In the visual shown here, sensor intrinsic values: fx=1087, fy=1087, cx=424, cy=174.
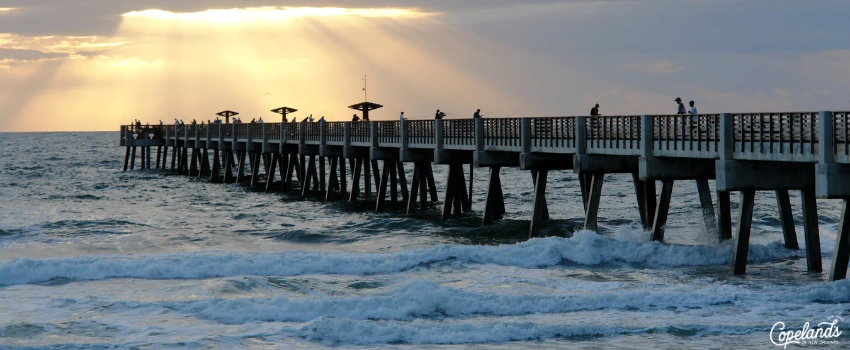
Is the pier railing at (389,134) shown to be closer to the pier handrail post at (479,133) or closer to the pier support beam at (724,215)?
the pier handrail post at (479,133)

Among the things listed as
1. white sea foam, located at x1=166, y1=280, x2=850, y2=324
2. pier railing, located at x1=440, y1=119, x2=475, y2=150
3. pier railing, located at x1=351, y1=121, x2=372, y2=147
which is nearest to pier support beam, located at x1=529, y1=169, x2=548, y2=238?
pier railing, located at x1=440, y1=119, x2=475, y2=150

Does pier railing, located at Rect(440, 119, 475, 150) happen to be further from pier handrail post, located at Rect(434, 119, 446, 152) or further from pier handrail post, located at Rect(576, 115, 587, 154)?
pier handrail post, located at Rect(576, 115, 587, 154)

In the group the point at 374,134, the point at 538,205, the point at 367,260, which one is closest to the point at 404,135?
the point at 374,134

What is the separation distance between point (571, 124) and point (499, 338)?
11972mm

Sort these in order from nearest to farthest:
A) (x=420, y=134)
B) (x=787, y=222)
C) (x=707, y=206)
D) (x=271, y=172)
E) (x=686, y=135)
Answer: (x=686, y=135)
(x=787, y=222)
(x=707, y=206)
(x=420, y=134)
(x=271, y=172)

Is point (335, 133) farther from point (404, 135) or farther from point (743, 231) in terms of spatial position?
point (743, 231)

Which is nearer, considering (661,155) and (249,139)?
(661,155)

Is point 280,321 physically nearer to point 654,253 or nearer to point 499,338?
point 499,338

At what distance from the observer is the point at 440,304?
69.1 feet

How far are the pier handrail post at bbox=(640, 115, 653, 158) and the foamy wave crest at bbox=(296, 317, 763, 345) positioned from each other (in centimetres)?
766

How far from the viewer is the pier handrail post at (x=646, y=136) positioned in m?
25.7

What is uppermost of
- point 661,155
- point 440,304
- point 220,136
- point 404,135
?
point 220,136

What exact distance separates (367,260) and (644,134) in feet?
24.6

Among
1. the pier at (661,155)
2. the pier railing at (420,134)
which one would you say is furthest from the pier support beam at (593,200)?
the pier railing at (420,134)
